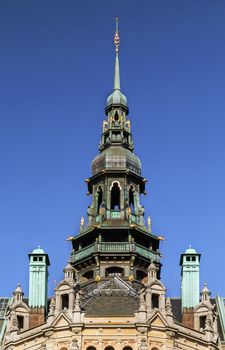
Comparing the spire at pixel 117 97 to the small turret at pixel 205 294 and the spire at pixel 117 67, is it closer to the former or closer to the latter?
the spire at pixel 117 67

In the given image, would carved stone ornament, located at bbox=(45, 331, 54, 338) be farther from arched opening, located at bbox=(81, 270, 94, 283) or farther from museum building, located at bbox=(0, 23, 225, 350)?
arched opening, located at bbox=(81, 270, 94, 283)

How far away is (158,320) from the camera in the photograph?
99188 millimetres

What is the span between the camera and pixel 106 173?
115 meters

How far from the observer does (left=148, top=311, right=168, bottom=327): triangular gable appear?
98875 mm

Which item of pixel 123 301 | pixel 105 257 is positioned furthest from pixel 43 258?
pixel 123 301

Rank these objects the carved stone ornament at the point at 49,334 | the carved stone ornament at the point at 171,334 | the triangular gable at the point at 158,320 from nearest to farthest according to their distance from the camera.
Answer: the triangular gable at the point at 158,320, the carved stone ornament at the point at 171,334, the carved stone ornament at the point at 49,334

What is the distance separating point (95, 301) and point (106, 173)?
1725 cm

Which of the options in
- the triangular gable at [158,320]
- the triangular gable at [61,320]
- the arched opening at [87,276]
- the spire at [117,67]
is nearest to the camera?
the triangular gable at [158,320]

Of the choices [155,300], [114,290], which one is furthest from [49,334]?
[155,300]

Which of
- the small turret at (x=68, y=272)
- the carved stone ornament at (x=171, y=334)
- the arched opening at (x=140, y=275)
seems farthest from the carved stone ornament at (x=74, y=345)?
the arched opening at (x=140, y=275)

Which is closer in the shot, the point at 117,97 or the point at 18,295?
the point at 18,295

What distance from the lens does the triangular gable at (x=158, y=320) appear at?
98.9 metres

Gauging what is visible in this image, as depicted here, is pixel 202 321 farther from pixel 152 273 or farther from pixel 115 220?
pixel 115 220

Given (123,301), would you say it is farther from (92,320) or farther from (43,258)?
(43,258)
